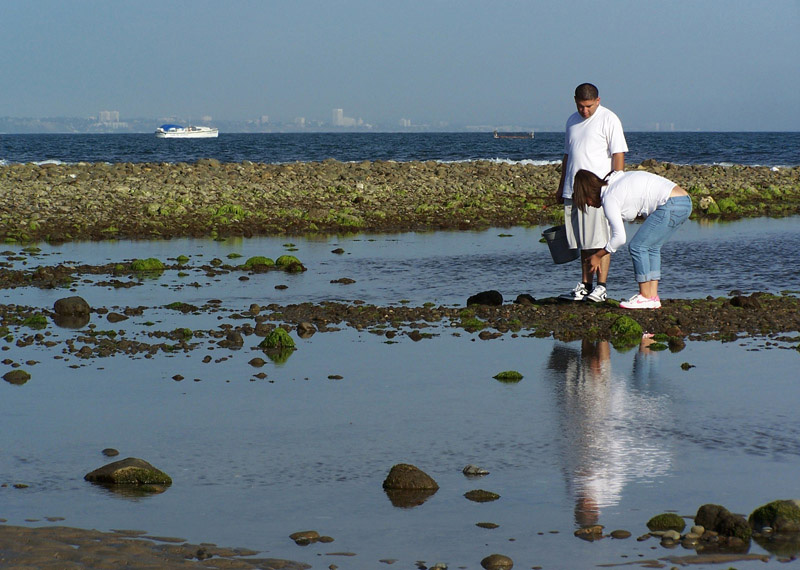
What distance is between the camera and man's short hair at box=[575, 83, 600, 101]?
452 inches

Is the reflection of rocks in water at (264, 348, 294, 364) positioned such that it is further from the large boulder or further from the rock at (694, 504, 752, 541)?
the rock at (694, 504, 752, 541)

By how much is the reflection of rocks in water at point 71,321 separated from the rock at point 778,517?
768 centimetres

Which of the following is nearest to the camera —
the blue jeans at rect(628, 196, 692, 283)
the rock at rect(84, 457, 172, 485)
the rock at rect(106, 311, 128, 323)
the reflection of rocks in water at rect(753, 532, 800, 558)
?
the reflection of rocks in water at rect(753, 532, 800, 558)

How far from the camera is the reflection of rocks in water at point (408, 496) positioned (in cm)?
571

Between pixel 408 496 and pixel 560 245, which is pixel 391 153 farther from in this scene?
pixel 408 496

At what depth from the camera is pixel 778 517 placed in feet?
16.9

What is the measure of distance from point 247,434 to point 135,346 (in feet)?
10.8

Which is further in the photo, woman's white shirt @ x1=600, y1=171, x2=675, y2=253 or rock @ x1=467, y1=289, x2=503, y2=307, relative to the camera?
rock @ x1=467, y1=289, x2=503, y2=307

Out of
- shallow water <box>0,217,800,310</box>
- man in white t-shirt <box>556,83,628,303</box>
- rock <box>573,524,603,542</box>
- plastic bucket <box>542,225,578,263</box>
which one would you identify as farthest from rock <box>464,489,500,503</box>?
shallow water <box>0,217,800,310</box>

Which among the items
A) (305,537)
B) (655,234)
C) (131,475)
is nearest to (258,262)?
(655,234)

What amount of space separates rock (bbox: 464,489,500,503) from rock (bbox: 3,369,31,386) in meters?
4.42

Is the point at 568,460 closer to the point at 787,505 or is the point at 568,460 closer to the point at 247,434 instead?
the point at 787,505

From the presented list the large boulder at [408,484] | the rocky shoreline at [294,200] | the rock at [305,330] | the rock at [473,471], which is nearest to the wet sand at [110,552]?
the large boulder at [408,484]

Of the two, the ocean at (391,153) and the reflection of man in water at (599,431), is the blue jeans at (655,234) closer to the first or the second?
the reflection of man in water at (599,431)
